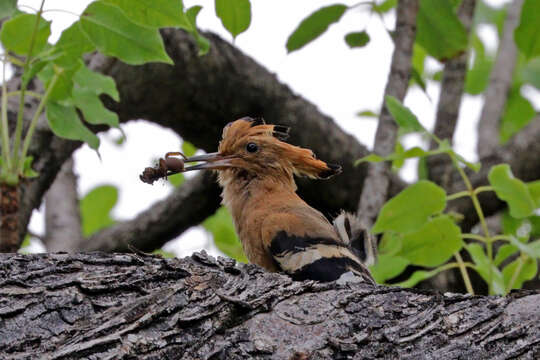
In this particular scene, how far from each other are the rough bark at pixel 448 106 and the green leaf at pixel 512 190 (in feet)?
4.92

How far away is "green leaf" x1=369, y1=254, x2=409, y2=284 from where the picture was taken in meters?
3.15

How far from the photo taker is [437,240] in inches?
121

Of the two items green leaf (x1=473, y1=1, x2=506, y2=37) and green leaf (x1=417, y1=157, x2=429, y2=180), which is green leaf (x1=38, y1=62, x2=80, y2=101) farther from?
green leaf (x1=473, y1=1, x2=506, y2=37)

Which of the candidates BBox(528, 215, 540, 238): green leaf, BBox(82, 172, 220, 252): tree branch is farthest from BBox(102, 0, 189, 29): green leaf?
BBox(82, 172, 220, 252): tree branch

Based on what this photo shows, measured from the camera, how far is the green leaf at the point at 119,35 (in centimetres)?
254

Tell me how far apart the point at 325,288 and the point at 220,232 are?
10.8 ft

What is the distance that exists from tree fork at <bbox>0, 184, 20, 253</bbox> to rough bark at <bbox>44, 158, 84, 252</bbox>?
2194 millimetres

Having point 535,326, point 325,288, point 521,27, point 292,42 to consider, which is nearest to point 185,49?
point 292,42

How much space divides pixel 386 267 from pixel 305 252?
0.33 m

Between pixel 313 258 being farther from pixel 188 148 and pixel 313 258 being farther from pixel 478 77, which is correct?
pixel 478 77

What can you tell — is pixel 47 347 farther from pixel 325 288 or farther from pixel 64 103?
pixel 64 103

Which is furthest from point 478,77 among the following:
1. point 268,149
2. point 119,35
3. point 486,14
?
point 119,35

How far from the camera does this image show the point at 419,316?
2082mm

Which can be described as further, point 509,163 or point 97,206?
point 97,206
